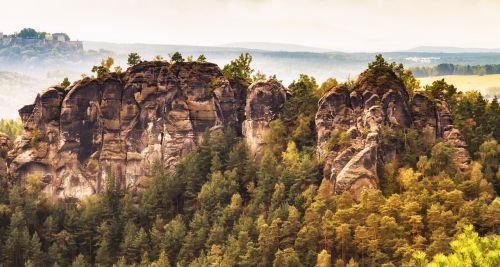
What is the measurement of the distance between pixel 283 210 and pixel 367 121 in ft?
68.8

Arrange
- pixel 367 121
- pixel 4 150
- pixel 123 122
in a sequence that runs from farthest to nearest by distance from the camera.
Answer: pixel 4 150
pixel 123 122
pixel 367 121

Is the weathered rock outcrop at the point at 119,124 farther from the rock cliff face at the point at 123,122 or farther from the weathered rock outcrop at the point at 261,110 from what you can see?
the weathered rock outcrop at the point at 261,110

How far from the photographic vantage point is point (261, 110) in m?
123

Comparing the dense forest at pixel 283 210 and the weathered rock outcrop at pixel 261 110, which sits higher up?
the weathered rock outcrop at pixel 261 110

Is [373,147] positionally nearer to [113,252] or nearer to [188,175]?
[188,175]

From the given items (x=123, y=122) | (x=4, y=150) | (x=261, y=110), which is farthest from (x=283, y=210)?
(x=4, y=150)

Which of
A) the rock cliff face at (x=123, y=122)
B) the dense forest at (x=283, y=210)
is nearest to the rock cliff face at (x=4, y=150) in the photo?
the rock cliff face at (x=123, y=122)

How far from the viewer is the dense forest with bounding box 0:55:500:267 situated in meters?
93.4

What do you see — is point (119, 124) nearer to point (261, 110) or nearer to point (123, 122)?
point (123, 122)

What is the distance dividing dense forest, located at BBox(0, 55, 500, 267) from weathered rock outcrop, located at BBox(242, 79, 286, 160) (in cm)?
217

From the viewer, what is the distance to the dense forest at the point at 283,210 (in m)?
93.4

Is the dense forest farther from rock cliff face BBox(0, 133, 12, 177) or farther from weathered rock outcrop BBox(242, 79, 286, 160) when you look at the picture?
rock cliff face BBox(0, 133, 12, 177)

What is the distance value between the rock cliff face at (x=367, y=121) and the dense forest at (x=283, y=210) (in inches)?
95.5

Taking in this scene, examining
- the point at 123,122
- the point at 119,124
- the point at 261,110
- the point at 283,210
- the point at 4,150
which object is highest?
the point at 261,110
